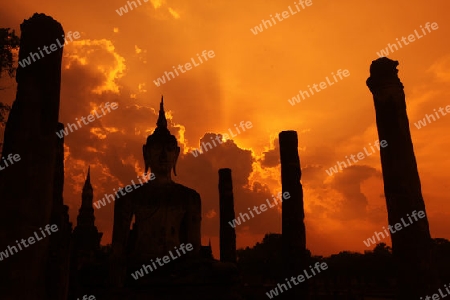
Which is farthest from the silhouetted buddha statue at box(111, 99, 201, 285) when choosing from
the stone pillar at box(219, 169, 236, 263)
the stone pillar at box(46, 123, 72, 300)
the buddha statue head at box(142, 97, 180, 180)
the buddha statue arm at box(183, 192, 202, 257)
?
the stone pillar at box(219, 169, 236, 263)

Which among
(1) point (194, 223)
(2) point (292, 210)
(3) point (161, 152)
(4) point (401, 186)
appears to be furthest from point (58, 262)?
(2) point (292, 210)

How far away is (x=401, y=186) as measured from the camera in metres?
8.54

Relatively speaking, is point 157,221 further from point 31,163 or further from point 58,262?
point 31,163

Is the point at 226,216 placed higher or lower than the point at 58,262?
higher

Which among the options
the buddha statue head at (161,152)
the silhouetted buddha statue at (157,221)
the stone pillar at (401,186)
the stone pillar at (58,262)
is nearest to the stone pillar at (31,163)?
the stone pillar at (58,262)

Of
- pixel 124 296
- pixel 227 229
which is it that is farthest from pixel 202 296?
pixel 227 229

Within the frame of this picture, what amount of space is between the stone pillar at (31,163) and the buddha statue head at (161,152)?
4592mm

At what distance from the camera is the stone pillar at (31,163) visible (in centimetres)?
478

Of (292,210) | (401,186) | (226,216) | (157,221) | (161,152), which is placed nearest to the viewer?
(401,186)

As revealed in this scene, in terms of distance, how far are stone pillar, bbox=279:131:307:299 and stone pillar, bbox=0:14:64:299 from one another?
9760 millimetres

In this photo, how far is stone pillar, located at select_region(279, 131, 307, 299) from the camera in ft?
44.7

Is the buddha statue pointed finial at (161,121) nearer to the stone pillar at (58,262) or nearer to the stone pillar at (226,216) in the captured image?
the stone pillar at (58,262)

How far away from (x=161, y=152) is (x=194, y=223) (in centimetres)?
210

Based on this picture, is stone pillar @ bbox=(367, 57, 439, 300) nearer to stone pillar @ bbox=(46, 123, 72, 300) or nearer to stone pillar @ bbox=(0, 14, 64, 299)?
stone pillar @ bbox=(0, 14, 64, 299)
